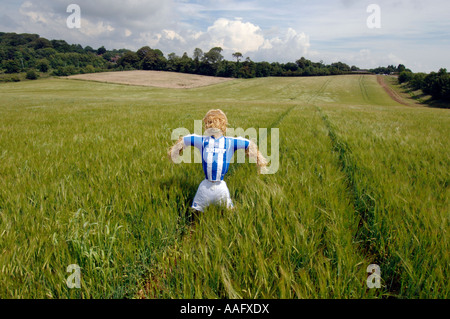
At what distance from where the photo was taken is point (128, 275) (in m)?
1.34

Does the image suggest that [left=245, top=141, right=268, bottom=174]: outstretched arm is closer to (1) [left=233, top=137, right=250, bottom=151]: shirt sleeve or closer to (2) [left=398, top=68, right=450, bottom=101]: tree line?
(1) [left=233, top=137, right=250, bottom=151]: shirt sleeve

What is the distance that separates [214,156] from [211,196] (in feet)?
1.23

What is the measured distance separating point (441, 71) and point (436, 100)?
14694 millimetres

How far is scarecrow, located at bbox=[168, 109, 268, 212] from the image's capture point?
1988 mm

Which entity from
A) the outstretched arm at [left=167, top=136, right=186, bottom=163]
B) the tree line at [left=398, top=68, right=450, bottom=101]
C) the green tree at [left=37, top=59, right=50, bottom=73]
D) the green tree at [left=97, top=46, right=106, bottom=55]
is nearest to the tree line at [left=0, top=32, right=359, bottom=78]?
the green tree at [left=37, top=59, right=50, bottom=73]

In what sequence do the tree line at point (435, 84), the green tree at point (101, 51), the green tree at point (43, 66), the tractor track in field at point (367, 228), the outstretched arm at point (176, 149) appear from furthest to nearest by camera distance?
1. the green tree at point (101, 51)
2. the green tree at point (43, 66)
3. the tree line at point (435, 84)
4. the outstretched arm at point (176, 149)
5. the tractor track in field at point (367, 228)

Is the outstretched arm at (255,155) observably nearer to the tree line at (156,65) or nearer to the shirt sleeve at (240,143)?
the shirt sleeve at (240,143)

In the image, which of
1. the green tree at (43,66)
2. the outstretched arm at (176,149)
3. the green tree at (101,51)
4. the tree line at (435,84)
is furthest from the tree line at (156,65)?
the outstretched arm at (176,149)

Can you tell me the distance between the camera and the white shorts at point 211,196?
197 centimetres

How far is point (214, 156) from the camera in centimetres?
198

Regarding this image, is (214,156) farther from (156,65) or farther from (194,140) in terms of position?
(156,65)
